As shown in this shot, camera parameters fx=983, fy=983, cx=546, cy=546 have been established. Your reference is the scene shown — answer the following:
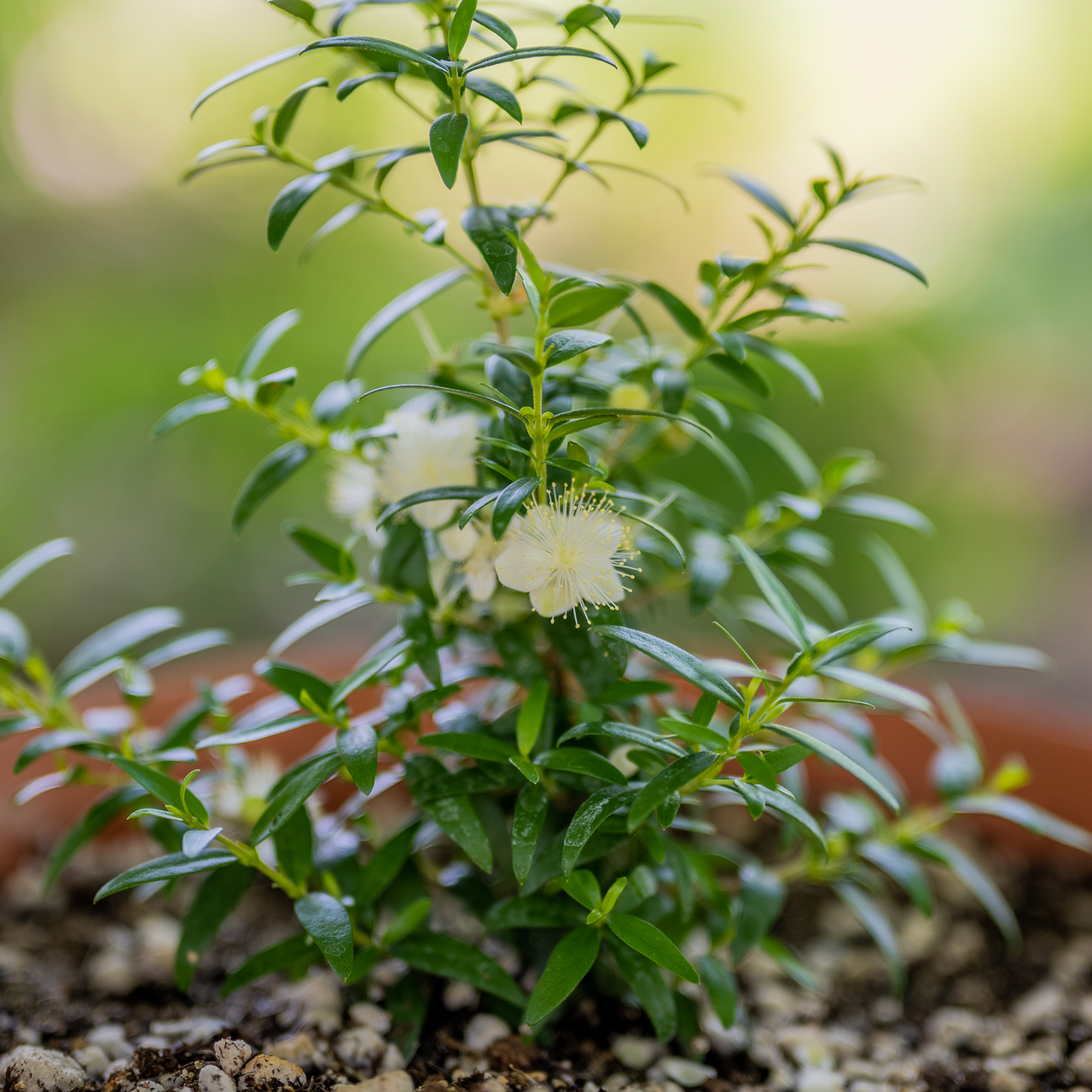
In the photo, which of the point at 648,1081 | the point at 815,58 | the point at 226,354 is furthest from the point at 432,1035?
the point at 815,58

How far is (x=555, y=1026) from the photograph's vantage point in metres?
0.77

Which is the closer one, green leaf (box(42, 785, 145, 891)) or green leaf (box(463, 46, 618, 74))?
green leaf (box(463, 46, 618, 74))

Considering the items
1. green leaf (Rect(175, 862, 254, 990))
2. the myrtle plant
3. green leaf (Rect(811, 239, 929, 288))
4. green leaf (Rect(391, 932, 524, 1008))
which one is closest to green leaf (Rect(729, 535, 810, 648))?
the myrtle plant

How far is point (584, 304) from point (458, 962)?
47 cm

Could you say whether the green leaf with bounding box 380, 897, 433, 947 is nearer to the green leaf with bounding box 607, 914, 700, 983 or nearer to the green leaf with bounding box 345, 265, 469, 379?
the green leaf with bounding box 607, 914, 700, 983

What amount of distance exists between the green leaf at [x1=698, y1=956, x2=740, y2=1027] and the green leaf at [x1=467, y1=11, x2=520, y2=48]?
0.65 meters

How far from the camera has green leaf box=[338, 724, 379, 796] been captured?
1.98ft

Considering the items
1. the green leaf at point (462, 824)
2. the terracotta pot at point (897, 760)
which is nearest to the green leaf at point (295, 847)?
the green leaf at point (462, 824)

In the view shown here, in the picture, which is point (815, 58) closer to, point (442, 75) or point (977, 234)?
point (977, 234)

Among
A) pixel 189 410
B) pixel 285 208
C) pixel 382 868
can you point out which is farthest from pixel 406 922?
pixel 285 208

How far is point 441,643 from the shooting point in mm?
689

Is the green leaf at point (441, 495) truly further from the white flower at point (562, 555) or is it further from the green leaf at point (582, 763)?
the green leaf at point (582, 763)

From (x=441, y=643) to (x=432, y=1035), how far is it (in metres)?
0.31

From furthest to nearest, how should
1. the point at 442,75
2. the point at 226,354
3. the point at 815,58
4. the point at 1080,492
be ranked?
the point at 1080,492, the point at 815,58, the point at 226,354, the point at 442,75
